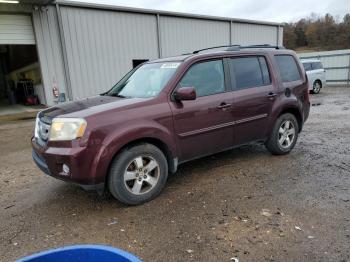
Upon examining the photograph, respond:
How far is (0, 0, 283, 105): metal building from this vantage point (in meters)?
12.0

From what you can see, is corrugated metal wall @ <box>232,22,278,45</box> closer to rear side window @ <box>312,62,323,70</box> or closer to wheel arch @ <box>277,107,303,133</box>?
rear side window @ <box>312,62,323,70</box>

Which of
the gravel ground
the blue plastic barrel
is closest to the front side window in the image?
the gravel ground

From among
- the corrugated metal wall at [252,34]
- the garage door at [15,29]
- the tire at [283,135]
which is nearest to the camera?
the tire at [283,135]

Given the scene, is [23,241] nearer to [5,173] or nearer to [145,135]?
[145,135]

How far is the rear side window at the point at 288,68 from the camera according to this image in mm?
5402

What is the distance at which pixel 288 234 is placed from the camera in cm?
304

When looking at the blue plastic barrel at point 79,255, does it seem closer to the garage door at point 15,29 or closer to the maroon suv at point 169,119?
the maroon suv at point 169,119

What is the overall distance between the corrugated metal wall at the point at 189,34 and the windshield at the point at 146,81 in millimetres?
10949

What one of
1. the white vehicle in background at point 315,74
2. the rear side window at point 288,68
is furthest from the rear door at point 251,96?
the white vehicle in background at point 315,74

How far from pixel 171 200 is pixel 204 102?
4.69 feet

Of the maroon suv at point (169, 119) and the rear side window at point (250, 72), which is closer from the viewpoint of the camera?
the maroon suv at point (169, 119)

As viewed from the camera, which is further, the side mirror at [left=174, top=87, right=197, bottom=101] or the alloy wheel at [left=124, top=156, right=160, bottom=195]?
the side mirror at [left=174, top=87, right=197, bottom=101]

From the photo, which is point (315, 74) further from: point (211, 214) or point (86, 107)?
point (86, 107)

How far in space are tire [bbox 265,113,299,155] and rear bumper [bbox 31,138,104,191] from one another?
3.16 m
